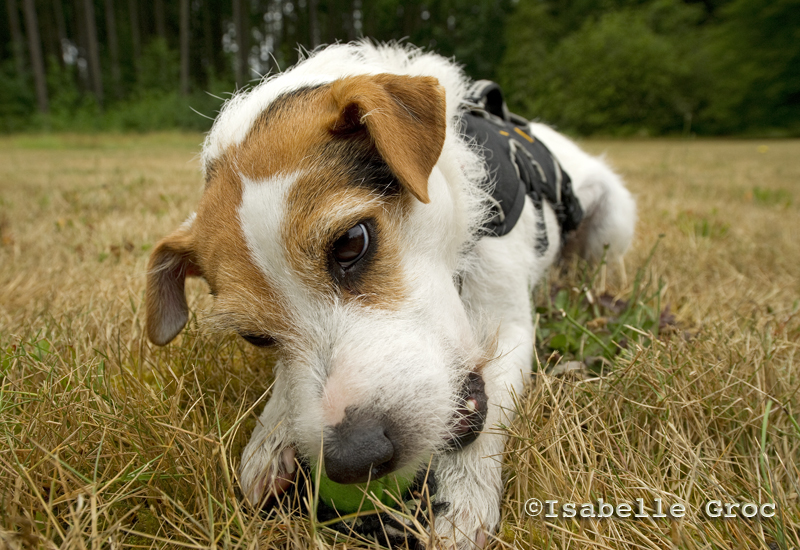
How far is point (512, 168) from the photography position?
7.48 ft

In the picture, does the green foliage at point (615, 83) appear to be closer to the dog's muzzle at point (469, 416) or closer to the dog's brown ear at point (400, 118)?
the dog's brown ear at point (400, 118)

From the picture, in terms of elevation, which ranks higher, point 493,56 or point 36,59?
point 493,56

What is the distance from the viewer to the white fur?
1380mm

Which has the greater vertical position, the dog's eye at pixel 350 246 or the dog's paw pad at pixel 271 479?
the dog's eye at pixel 350 246

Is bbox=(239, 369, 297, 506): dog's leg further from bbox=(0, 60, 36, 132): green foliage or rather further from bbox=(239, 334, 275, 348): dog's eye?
bbox=(0, 60, 36, 132): green foliage

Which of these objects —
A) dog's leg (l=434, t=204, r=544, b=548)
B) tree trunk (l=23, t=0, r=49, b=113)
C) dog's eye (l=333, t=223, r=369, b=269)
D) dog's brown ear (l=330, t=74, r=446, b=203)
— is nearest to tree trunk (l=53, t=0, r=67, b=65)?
tree trunk (l=23, t=0, r=49, b=113)

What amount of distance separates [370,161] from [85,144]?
20.2 metres

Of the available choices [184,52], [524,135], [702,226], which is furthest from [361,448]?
[184,52]

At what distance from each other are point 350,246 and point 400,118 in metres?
0.49

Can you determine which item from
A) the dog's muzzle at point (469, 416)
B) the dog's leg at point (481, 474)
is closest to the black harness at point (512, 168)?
the dog's leg at point (481, 474)

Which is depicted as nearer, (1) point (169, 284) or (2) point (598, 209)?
(1) point (169, 284)

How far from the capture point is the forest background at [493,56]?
77.1 ft

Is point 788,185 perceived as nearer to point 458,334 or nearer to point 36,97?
point 458,334

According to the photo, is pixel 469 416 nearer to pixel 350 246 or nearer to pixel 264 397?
pixel 350 246
